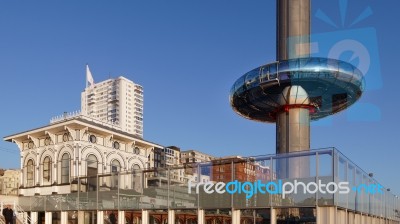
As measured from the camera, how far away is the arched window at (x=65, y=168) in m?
41.8

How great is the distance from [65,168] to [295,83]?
2235 cm

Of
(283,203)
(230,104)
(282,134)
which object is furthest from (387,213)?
(283,203)

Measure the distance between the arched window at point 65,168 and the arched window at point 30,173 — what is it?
465 centimetres

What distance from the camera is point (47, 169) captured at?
43.5m

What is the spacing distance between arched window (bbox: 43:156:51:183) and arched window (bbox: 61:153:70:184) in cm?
199

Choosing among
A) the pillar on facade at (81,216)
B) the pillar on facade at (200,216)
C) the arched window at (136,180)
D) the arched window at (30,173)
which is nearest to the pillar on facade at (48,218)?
the pillar on facade at (81,216)

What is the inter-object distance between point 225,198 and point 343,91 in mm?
22488

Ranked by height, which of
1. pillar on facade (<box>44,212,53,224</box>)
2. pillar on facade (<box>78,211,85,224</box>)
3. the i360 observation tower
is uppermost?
the i360 observation tower

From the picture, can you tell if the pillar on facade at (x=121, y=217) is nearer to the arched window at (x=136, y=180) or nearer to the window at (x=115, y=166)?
the arched window at (x=136, y=180)

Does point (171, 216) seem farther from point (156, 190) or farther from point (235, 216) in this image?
point (235, 216)

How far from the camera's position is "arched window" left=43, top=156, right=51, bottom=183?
43.3 m

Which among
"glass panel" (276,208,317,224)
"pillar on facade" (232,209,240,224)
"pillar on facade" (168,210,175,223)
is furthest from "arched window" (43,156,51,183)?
"glass panel" (276,208,317,224)

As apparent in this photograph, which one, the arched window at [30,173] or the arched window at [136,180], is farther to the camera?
the arched window at [30,173]

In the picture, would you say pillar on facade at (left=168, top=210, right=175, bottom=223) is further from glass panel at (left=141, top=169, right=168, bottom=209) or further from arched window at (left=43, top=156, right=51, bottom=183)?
arched window at (left=43, top=156, right=51, bottom=183)
